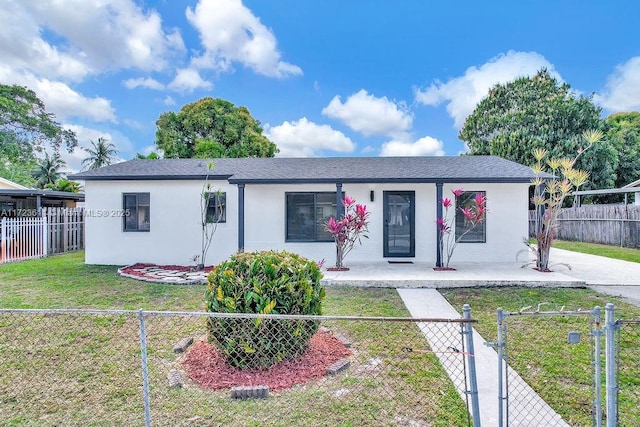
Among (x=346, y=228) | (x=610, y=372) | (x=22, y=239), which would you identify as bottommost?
(x=610, y=372)

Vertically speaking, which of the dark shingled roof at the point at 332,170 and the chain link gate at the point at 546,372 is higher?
the dark shingled roof at the point at 332,170

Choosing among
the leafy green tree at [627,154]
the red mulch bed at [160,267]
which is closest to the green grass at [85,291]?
the red mulch bed at [160,267]

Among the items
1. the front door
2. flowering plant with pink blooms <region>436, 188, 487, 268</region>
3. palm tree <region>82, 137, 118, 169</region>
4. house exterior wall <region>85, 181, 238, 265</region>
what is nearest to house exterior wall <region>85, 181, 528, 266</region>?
house exterior wall <region>85, 181, 238, 265</region>

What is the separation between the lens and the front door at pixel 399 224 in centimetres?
1026

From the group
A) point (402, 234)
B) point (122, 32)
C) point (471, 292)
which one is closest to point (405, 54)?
point (402, 234)

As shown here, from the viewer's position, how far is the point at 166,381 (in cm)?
348

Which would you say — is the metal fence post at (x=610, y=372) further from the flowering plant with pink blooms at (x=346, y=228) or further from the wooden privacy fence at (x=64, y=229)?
the wooden privacy fence at (x=64, y=229)

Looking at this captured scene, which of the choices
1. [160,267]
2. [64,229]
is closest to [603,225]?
[160,267]

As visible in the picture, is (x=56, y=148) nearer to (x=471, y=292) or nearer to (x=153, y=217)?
(x=153, y=217)

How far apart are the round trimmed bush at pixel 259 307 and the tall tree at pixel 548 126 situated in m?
22.2

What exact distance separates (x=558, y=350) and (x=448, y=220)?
6031 mm

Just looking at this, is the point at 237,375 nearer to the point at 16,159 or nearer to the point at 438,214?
the point at 438,214

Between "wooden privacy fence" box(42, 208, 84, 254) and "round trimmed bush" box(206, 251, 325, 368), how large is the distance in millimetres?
12287

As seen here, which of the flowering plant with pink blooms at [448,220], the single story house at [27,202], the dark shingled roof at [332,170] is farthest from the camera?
the single story house at [27,202]
